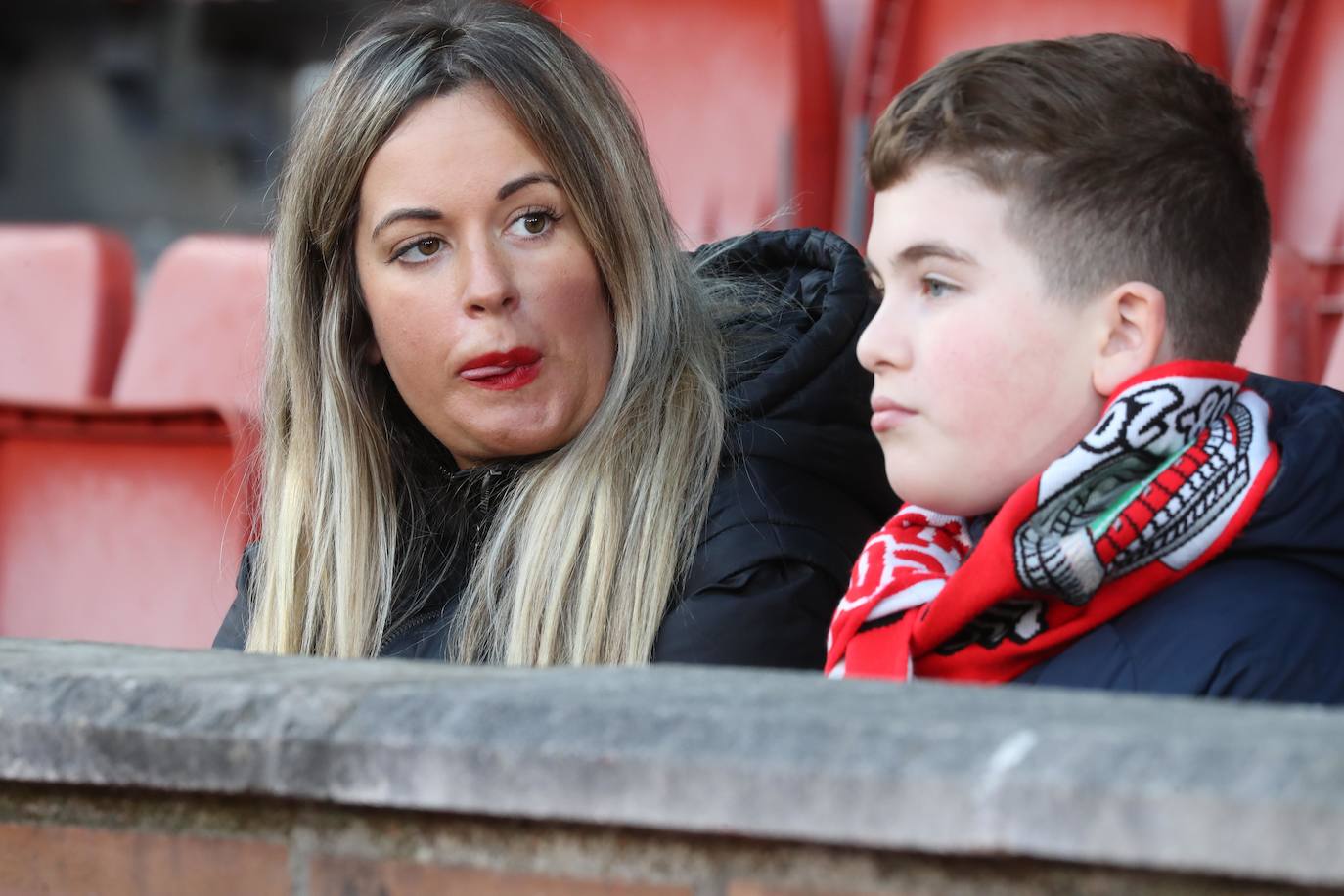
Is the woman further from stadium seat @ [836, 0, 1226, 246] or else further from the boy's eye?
stadium seat @ [836, 0, 1226, 246]

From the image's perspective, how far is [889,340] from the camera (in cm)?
118

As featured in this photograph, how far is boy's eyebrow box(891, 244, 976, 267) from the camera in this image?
117 centimetres

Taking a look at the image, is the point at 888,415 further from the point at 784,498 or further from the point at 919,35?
Result: the point at 919,35

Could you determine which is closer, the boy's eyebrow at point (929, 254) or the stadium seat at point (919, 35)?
the boy's eyebrow at point (929, 254)

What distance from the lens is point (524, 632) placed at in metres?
1.56

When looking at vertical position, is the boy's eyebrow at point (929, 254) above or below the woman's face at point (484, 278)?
above

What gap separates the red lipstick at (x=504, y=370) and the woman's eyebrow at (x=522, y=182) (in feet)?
0.49

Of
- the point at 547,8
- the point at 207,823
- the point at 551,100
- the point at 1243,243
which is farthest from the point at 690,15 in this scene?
the point at 207,823

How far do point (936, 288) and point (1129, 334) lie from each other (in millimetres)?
137

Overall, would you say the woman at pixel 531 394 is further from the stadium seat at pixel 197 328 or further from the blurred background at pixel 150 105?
the blurred background at pixel 150 105

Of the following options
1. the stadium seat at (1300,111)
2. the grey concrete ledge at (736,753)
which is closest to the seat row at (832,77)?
the stadium seat at (1300,111)

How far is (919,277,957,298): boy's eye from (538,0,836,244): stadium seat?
210 cm

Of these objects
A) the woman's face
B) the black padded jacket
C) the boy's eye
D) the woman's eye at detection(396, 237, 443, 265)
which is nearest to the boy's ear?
the boy's eye

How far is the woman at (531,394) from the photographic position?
5.12 feet
